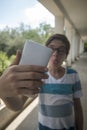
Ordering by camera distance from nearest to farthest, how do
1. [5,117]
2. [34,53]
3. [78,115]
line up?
[34,53]
[78,115]
[5,117]

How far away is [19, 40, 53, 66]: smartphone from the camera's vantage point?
0.44 m

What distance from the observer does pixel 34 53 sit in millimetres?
448

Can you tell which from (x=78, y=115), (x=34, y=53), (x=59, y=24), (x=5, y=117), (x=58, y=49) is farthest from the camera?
(x=59, y=24)

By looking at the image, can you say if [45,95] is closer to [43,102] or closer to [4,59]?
[43,102]

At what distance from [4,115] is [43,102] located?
2.45 meters

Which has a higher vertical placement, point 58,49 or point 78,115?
point 58,49

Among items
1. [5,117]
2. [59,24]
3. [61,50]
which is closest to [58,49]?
[61,50]

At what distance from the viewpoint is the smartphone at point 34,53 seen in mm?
442

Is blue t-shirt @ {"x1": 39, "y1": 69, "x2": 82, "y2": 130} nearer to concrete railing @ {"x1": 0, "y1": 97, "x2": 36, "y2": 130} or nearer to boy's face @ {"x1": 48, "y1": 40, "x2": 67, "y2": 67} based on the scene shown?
boy's face @ {"x1": 48, "y1": 40, "x2": 67, "y2": 67}

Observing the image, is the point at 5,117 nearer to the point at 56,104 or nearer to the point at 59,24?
the point at 56,104

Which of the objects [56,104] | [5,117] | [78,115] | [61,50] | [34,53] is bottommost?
[5,117]

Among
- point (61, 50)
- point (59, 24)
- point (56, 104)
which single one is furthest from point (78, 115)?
point (59, 24)

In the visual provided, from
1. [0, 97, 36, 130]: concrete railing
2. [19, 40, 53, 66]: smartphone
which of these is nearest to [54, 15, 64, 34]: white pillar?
[0, 97, 36, 130]: concrete railing

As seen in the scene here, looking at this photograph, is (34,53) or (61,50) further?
(61,50)
